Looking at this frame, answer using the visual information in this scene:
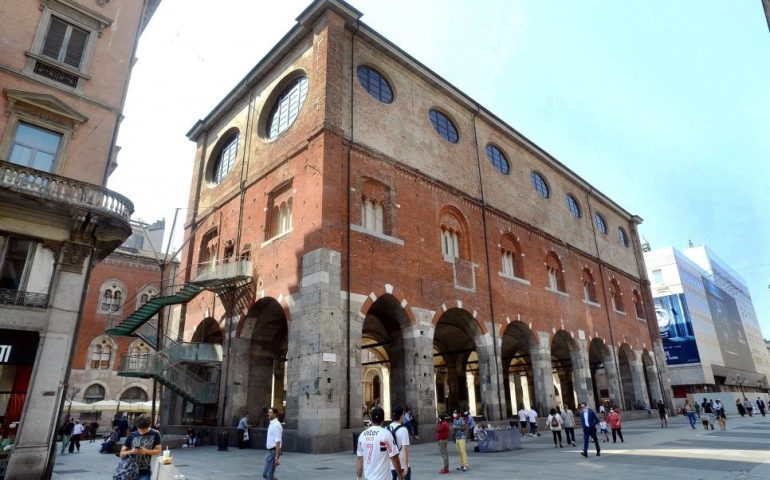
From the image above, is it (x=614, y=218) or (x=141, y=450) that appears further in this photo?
(x=614, y=218)

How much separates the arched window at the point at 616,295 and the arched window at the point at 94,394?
Result: 131 feet

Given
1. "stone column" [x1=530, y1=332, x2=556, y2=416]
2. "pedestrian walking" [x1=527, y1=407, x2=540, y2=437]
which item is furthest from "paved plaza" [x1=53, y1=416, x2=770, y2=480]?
"stone column" [x1=530, y1=332, x2=556, y2=416]

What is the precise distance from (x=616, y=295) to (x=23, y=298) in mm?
37199

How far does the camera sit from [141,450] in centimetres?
650

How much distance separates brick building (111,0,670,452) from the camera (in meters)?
17.0

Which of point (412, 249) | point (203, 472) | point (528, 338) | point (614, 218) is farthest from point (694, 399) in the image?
point (203, 472)

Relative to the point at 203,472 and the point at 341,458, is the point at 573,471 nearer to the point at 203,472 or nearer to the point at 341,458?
the point at 341,458

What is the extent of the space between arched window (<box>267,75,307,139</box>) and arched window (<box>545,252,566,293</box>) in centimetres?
1812

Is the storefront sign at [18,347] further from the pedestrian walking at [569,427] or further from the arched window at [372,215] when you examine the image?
the pedestrian walking at [569,427]

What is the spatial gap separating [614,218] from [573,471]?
35522 mm

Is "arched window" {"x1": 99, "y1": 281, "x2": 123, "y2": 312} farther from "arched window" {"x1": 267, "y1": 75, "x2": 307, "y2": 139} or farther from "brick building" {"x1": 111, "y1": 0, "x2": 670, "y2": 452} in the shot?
"arched window" {"x1": 267, "y1": 75, "x2": 307, "y2": 139}

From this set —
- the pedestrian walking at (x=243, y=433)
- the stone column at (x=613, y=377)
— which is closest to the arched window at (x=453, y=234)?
the pedestrian walking at (x=243, y=433)

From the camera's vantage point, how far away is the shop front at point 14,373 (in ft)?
40.1

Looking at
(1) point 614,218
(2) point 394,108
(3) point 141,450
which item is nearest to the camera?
(3) point 141,450
